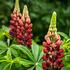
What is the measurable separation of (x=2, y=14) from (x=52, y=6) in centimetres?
97

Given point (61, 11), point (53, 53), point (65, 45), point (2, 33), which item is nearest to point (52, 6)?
point (61, 11)

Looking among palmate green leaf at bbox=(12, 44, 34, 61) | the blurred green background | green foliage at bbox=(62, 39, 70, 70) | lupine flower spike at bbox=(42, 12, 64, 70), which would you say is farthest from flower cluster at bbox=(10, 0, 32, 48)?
the blurred green background

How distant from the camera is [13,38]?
346 cm

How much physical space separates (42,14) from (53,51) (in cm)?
409

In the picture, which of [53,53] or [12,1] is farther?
[12,1]

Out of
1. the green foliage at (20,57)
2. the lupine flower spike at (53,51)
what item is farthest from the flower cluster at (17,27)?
the lupine flower spike at (53,51)

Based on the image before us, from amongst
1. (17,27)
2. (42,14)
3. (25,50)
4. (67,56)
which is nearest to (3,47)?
(17,27)

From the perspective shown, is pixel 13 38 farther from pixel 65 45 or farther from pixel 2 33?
pixel 65 45

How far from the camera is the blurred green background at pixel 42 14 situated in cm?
662

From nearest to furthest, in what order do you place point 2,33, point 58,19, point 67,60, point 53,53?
point 53,53 → point 67,60 → point 2,33 → point 58,19

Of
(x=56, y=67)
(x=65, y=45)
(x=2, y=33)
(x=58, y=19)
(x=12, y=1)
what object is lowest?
(x=56, y=67)

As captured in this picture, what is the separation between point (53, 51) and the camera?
2.72m

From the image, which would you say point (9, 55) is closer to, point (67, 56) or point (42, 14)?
point (67, 56)

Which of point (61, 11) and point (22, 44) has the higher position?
point (61, 11)
